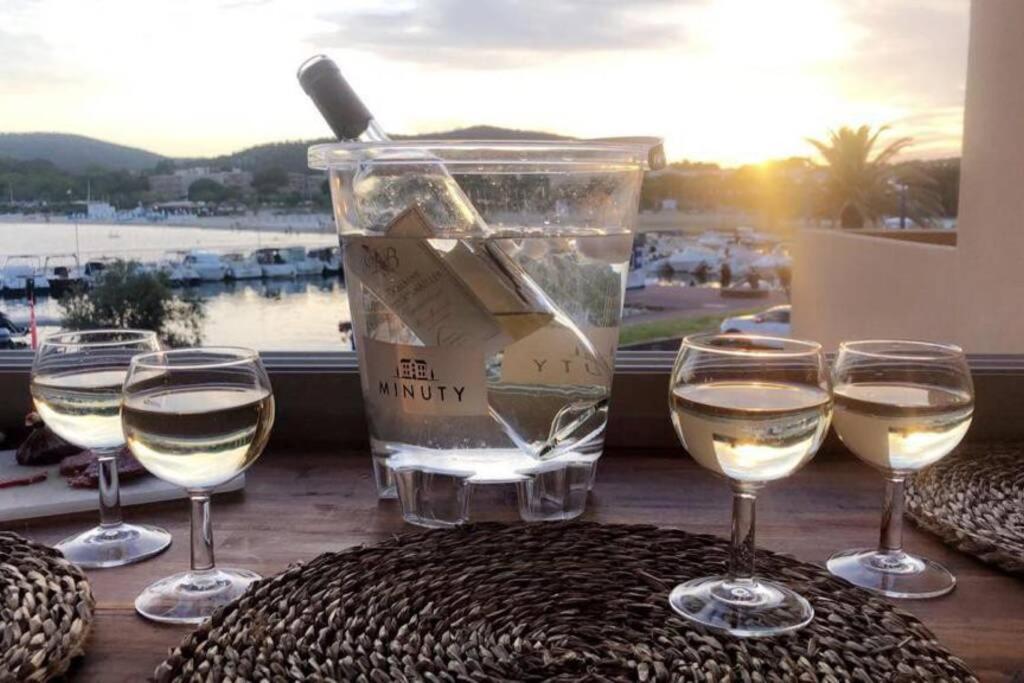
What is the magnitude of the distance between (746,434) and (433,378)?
294 millimetres

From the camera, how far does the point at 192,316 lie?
5.43 ft

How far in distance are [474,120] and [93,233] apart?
79 centimetres

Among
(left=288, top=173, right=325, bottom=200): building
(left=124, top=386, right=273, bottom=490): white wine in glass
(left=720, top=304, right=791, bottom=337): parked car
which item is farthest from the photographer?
(left=288, top=173, right=325, bottom=200): building

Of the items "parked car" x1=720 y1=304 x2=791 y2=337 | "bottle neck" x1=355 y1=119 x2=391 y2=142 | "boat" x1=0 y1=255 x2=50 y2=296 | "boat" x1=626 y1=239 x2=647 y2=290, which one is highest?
"bottle neck" x1=355 y1=119 x2=391 y2=142

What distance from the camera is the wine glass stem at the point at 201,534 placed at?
72 centimetres

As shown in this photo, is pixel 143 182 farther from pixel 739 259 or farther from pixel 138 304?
pixel 739 259

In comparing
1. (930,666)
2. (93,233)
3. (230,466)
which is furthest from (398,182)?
(93,233)

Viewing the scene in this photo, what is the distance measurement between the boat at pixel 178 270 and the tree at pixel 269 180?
261 mm

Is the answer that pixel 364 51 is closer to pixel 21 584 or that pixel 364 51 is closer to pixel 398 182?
pixel 398 182

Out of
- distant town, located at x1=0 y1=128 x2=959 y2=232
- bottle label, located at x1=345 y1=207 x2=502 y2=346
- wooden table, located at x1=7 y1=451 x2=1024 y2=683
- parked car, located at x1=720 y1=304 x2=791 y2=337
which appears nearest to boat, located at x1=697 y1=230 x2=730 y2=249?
parked car, located at x1=720 y1=304 x2=791 y2=337

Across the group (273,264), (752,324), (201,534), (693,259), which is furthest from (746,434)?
(752,324)

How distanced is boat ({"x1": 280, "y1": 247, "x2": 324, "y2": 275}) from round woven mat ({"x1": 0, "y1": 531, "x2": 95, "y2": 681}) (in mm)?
823

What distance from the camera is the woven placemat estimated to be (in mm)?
593

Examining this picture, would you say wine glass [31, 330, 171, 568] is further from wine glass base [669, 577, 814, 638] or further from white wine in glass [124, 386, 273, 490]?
wine glass base [669, 577, 814, 638]
